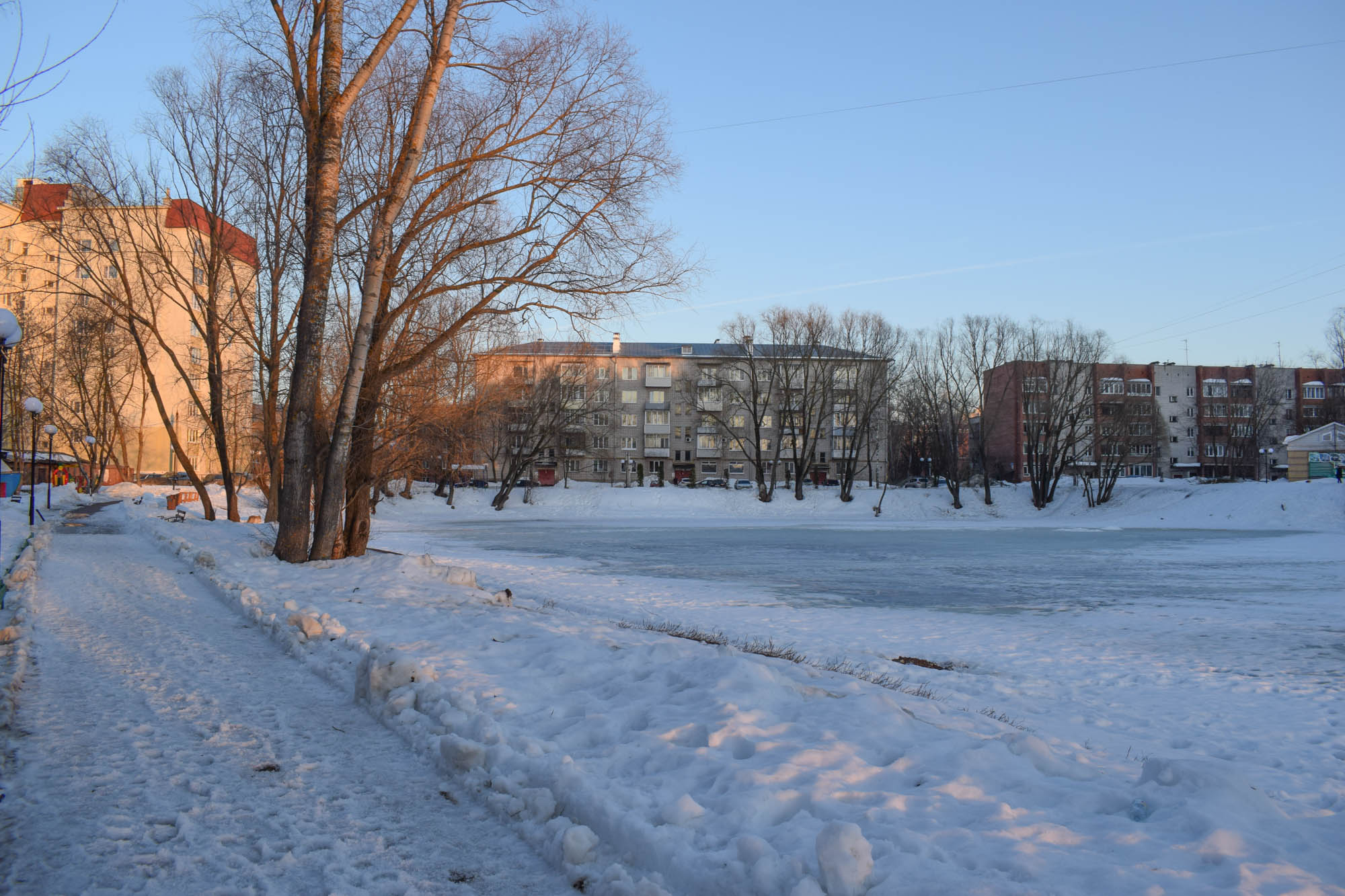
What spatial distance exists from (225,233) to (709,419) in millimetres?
43152

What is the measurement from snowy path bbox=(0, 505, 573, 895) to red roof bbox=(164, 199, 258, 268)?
63.2 feet

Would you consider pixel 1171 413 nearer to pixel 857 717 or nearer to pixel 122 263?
pixel 122 263

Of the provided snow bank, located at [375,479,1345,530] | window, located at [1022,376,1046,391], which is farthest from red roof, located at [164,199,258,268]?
window, located at [1022,376,1046,391]

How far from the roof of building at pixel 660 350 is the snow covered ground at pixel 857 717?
5544 mm

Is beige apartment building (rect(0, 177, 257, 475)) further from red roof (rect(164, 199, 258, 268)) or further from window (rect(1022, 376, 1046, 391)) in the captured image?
window (rect(1022, 376, 1046, 391))

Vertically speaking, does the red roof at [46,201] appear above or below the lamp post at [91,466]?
above

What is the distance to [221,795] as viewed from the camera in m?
3.87

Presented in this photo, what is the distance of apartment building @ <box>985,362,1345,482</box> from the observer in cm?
6444

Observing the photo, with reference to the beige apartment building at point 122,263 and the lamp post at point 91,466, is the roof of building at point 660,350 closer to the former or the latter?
the beige apartment building at point 122,263

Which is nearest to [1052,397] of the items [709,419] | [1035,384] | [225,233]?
[1035,384]

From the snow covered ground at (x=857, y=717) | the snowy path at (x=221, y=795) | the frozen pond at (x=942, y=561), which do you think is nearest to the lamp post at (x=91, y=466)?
the frozen pond at (x=942, y=561)

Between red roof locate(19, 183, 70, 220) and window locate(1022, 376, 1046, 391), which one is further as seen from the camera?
window locate(1022, 376, 1046, 391)

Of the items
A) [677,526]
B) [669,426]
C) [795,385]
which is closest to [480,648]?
[677,526]

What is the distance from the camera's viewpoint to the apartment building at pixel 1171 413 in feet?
211
